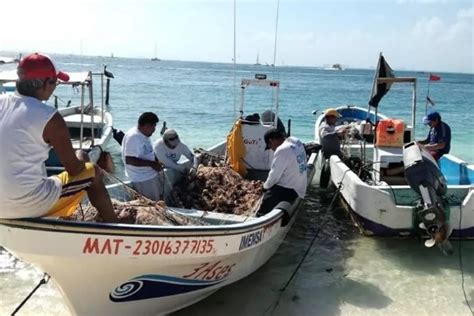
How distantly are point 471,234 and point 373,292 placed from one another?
A: 7.23 ft

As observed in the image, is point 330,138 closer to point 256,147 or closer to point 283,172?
point 256,147

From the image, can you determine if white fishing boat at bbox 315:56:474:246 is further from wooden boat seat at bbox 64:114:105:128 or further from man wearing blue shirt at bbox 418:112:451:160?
wooden boat seat at bbox 64:114:105:128

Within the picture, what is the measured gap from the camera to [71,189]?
4156 millimetres

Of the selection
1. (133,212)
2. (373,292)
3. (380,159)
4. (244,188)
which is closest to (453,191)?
(380,159)

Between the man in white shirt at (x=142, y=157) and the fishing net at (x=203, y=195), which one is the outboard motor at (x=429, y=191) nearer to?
the fishing net at (x=203, y=195)

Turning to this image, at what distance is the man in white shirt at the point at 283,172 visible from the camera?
21.1 ft

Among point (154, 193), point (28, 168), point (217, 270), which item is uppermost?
point (28, 168)

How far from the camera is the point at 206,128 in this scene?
79.0ft

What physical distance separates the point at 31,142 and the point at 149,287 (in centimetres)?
187

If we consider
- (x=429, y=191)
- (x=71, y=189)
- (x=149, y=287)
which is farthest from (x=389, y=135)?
(x=71, y=189)

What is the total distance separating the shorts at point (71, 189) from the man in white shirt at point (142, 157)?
222 centimetres

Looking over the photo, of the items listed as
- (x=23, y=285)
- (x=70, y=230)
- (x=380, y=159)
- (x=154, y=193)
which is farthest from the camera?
(x=380, y=159)

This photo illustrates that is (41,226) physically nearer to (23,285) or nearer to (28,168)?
(28,168)

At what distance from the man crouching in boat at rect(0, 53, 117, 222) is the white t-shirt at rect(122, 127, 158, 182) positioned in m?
2.48
